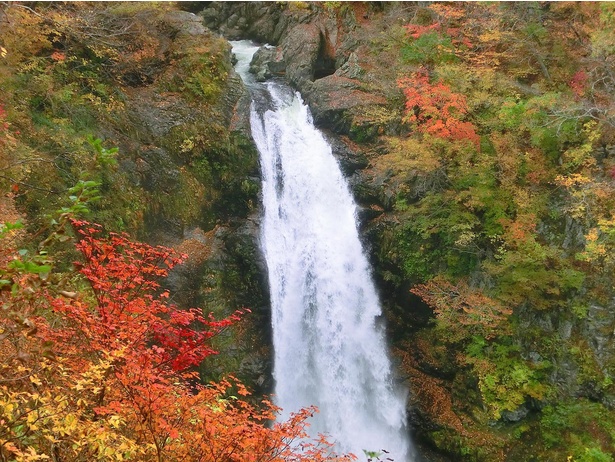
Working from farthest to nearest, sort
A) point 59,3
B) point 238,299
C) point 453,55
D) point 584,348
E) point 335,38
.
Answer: point 335,38, point 453,55, point 238,299, point 59,3, point 584,348

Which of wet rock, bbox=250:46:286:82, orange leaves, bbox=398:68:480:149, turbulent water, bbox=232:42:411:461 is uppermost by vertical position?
wet rock, bbox=250:46:286:82

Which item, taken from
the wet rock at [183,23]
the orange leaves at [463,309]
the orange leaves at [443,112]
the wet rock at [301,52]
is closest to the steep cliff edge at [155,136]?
the wet rock at [183,23]

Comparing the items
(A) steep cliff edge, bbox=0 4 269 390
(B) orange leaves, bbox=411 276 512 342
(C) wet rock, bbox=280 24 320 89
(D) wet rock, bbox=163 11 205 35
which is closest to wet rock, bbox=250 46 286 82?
(C) wet rock, bbox=280 24 320 89

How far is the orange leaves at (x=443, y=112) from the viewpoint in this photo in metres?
10.5

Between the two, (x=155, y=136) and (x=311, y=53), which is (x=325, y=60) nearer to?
(x=311, y=53)

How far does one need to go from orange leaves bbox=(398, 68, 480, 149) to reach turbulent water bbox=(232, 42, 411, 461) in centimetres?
330

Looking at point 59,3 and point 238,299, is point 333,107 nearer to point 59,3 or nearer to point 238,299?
point 238,299

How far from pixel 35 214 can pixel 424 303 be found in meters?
9.94

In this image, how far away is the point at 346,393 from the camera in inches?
443

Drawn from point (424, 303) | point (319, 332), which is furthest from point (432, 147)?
point (319, 332)

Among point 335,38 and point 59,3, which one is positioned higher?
point 335,38

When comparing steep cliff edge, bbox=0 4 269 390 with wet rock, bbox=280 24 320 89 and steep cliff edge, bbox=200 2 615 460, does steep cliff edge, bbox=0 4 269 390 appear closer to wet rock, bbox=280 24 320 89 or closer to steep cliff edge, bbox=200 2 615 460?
wet rock, bbox=280 24 320 89

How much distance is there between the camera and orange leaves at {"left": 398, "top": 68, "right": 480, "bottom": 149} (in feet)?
34.6

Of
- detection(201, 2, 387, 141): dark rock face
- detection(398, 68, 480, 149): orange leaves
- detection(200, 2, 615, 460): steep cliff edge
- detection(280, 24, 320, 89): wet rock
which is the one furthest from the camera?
detection(280, 24, 320, 89): wet rock
